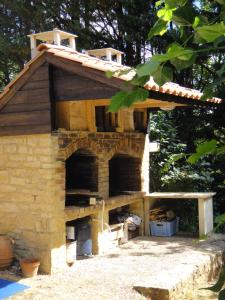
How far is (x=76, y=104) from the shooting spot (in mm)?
7387

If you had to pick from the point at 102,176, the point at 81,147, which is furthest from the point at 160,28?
the point at 102,176

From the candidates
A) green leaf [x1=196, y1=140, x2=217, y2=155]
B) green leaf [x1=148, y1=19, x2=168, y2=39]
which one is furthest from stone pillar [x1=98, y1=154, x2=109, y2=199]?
green leaf [x1=148, y1=19, x2=168, y2=39]

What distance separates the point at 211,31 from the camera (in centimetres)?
61

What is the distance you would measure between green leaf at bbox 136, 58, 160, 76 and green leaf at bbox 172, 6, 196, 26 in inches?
3.9

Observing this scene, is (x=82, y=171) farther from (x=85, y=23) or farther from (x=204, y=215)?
(x=85, y=23)

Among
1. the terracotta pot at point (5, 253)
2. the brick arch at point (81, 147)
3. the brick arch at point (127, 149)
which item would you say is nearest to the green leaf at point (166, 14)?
the brick arch at point (81, 147)

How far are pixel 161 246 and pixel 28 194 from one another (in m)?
2.96

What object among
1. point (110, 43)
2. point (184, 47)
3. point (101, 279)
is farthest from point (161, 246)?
point (184, 47)

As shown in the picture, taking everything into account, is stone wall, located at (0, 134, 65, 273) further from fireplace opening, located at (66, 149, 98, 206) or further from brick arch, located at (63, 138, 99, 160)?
fireplace opening, located at (66, 149, 98, 206)

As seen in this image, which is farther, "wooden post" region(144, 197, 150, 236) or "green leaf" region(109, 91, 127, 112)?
"wooden post" region(144, 197, 150, 236)

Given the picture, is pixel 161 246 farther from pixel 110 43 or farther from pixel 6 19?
pixel 6 19

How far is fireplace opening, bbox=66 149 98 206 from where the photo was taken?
779 centimetres

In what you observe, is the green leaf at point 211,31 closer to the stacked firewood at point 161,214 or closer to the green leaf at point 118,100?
the green leaf at point 118,100

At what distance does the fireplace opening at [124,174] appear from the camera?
9445mm
